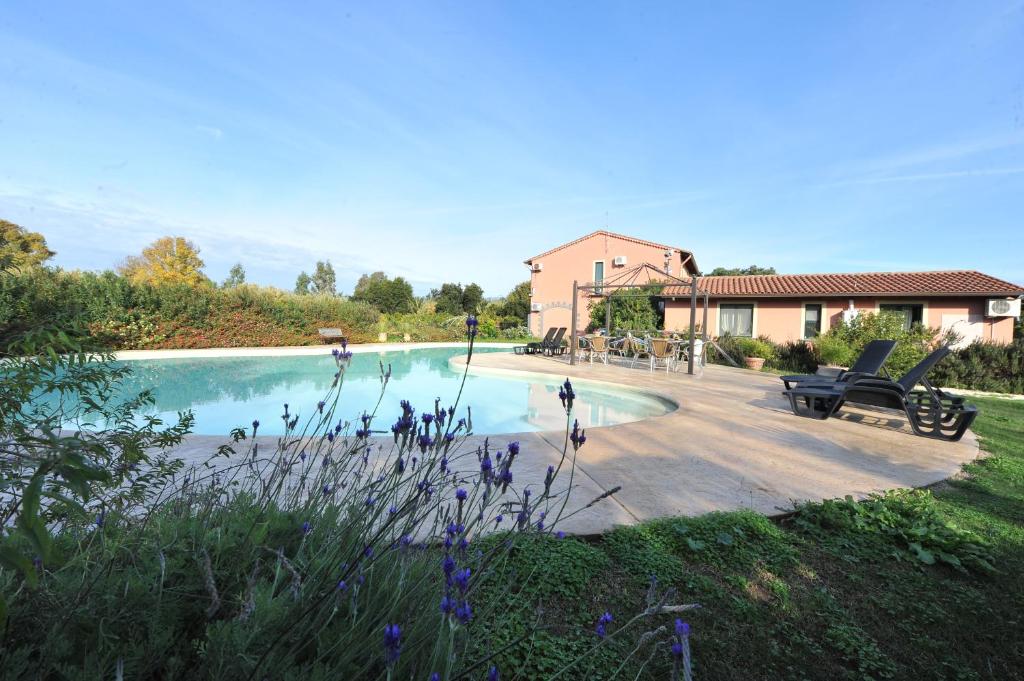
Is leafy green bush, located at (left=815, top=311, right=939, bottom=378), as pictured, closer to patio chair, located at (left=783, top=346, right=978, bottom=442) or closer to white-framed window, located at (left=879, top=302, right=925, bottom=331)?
white-framed window, located at (left=879, top=302, right=925, bottom=331)

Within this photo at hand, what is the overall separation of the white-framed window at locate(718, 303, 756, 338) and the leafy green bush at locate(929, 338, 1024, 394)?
605 cm

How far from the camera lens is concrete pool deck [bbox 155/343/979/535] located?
3.01 meters

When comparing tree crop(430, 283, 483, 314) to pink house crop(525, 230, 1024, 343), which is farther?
tree crop(430, 283, 483, 314)

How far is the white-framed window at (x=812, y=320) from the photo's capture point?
1567 centimetres

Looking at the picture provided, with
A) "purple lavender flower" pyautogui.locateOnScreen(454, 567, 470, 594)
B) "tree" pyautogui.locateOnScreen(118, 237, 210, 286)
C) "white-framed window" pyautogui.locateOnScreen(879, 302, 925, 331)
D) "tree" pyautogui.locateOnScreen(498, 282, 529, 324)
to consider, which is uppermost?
"tree" pyautogui.locateOnScreen(118, 237, 210, 286)

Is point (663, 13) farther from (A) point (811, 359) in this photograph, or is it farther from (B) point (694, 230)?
(B) point (694, 230)

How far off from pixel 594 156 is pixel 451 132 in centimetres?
633

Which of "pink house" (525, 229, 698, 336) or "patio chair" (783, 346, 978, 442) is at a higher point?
"pink house" (525, 229, 698, 336)

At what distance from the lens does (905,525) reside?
270 centimetres

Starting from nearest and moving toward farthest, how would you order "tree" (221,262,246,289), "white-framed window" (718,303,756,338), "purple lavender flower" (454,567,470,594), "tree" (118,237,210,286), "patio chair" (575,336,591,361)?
"purple lavender flower" (454,567,470,594)
"patio chair" (575,336,591,361)
"white-framed window" (718,303,756,338)
"tree" (118,237,210,286)
"tree" (221,262,246,289)

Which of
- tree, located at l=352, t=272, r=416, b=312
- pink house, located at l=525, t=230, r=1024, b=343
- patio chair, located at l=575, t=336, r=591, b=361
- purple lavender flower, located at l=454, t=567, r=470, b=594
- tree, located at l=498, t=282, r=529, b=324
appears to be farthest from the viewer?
tree, located at l=352, t=272, r=416, b=312

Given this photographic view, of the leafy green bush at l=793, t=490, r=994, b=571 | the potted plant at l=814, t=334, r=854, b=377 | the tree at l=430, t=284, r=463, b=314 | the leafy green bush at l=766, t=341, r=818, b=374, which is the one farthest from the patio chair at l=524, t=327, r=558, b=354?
the tree at l=430, t=284, r=463, b=314

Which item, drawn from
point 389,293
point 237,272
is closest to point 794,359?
point 389,293

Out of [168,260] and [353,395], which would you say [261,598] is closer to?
[353,395]
